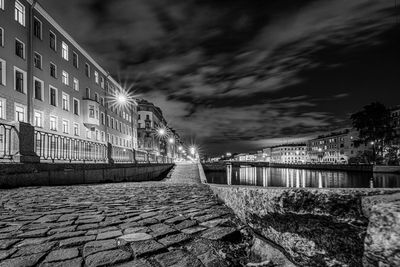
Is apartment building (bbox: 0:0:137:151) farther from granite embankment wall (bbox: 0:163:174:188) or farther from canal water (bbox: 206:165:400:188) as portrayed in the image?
canal water (bbox: 206:165:400:188)

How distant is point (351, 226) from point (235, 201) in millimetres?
1743

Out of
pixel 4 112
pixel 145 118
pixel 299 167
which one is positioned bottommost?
pixel 299 167

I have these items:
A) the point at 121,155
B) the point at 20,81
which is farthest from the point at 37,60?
the point at 121,155

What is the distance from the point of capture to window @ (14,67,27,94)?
17858 mm

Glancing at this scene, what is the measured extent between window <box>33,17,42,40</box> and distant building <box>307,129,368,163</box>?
9329cm

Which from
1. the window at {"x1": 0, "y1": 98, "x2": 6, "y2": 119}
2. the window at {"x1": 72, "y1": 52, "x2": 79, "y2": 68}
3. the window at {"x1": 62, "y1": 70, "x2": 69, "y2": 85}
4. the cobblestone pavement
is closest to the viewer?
the cobblestone pavement

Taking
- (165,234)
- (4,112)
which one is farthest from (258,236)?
(4,112)

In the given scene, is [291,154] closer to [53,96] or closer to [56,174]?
[53,96]

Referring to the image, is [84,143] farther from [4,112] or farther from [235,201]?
[235,201]

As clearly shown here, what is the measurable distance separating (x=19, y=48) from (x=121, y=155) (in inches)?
455

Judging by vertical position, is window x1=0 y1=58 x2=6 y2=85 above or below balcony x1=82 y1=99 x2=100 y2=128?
above

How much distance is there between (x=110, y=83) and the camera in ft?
127

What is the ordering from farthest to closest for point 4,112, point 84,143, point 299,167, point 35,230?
1. point 299,167
2. point 4,112
3. point 84,143
4. point 35,230

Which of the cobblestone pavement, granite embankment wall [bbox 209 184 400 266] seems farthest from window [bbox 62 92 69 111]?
granite embankment wall [bbox 209 184 400 266]
